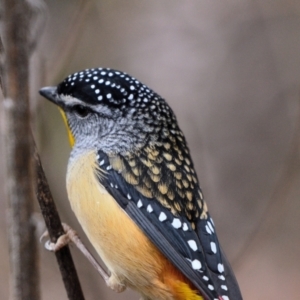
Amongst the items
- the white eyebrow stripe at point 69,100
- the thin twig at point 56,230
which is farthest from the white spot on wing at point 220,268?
the white eyebrow stripe at point 69,100

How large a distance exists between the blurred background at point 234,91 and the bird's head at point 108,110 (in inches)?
134

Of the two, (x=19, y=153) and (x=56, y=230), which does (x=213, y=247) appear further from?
(x=19, y=153)

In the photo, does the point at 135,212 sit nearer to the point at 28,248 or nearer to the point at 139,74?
the point at 28,248

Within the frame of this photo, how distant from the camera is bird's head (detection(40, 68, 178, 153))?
10.3 ft

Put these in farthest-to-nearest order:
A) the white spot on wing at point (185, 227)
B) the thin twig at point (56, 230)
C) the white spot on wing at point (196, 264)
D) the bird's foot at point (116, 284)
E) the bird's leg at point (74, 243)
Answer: the bird's foot at point (116, 284), the white spot on wing at point (185, 227), the white spot on wing at point (196, 264), the bird's leg at point (74, 243), the thin twig at point (56, 230)

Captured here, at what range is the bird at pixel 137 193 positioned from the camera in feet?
9.56

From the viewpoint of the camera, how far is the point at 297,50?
7344 mm

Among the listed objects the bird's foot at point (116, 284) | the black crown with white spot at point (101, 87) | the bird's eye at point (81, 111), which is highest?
the black crown with white spot at point (101, 87)

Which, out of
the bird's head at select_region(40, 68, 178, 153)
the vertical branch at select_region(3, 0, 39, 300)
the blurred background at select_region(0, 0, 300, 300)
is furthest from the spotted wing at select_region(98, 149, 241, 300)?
the blurred background at select_region(0, 0, 300, 300)

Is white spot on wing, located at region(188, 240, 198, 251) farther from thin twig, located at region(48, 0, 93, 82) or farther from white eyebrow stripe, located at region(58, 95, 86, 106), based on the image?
thin twig, located at region(48, 0, 93, 82)

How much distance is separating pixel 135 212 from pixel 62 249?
0.42 m

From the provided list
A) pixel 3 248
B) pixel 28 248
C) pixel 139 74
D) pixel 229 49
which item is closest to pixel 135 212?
pixel 28 248

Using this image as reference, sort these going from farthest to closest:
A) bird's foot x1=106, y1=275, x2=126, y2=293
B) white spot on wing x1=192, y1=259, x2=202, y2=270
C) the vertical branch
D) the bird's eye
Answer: the bird's eye → bird's foot x1=106, y1=275, x2=126, y2=293 → white spot on wing x1=192, y1=259, x2=202, y2=270 → the vertical branch

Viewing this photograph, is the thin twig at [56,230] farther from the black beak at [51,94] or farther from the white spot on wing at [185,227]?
the black beak at [51,94]
